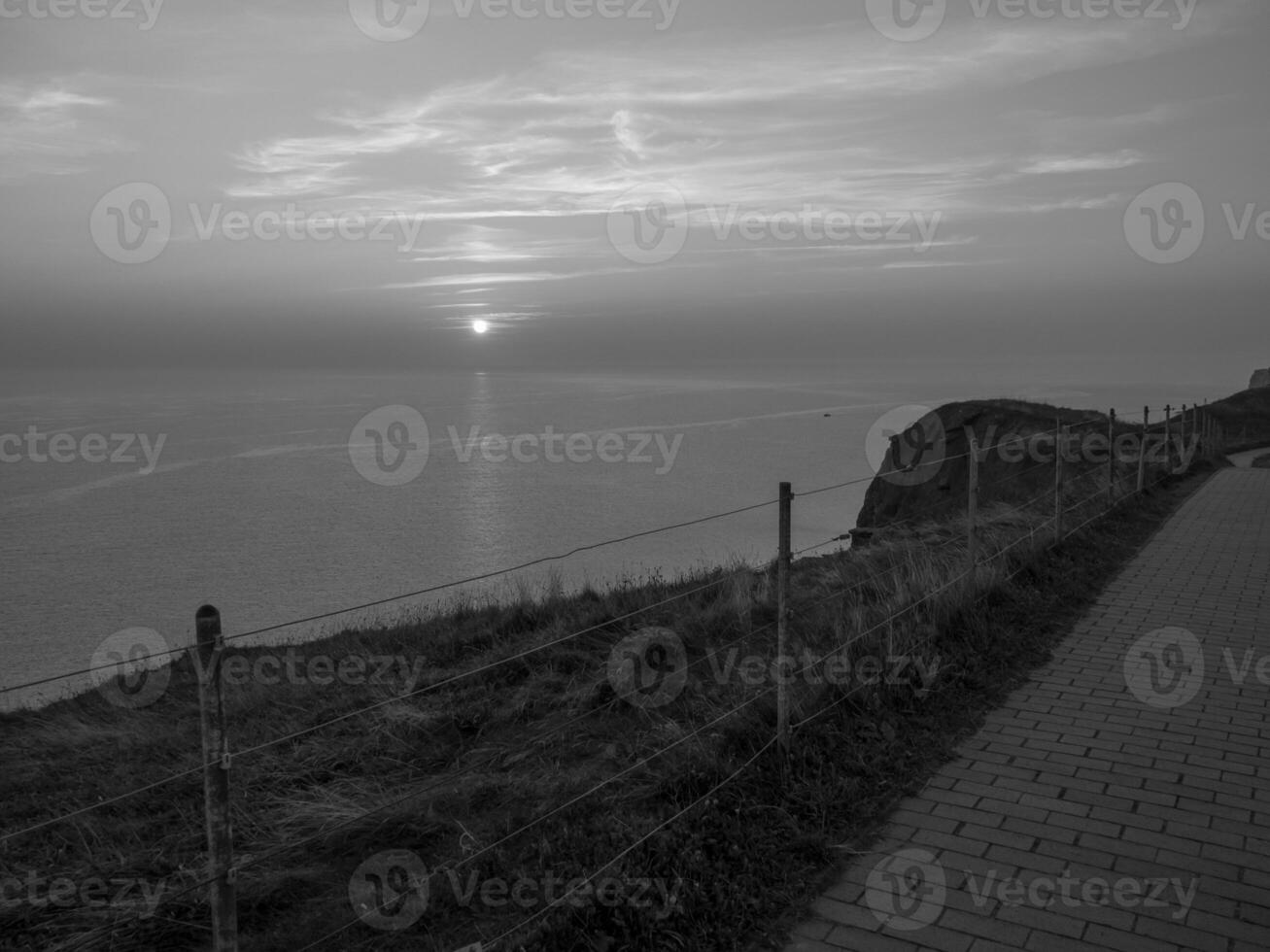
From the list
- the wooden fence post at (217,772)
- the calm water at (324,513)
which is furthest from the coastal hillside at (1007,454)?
the wooden fence post at (217,772)

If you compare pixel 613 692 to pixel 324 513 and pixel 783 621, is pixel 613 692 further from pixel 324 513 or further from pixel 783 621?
pixel 324 513

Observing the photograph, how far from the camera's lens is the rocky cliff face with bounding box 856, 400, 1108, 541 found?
74.2 feet

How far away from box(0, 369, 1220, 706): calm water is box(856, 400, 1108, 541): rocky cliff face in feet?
11.5

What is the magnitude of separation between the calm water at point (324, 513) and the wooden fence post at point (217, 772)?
43.6 feet

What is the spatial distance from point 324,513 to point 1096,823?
36800mm

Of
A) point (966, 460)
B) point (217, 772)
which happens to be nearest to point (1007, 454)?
point (966, 460)

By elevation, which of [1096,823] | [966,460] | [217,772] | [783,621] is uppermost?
[217,772]

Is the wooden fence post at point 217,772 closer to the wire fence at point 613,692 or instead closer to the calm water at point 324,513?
the wire fence at point 613,692

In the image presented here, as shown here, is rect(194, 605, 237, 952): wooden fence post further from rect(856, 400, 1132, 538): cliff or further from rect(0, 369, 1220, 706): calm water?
rect(856, 400, 1132, 538): cliff

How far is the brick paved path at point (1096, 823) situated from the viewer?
3.69 metres

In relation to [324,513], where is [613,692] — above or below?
above

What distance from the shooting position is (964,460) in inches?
1178

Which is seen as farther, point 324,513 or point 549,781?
point 324,513

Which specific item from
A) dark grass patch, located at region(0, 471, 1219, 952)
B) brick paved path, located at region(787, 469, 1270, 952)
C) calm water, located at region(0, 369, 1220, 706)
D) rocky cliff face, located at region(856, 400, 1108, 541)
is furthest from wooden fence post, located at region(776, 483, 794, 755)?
rocky cliff face, located at region(856, 400, 1108, 541)
